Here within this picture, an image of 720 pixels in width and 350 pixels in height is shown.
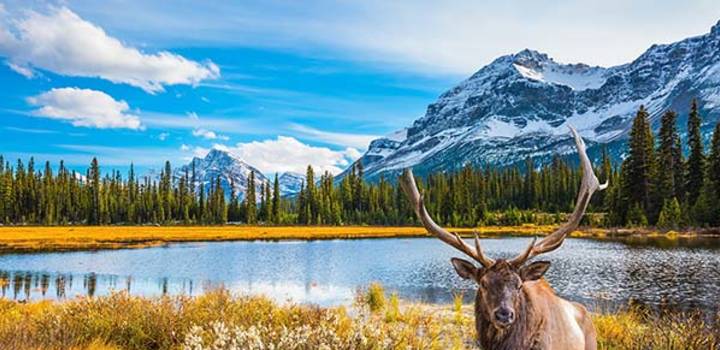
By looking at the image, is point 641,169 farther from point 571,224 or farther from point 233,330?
point 233,330

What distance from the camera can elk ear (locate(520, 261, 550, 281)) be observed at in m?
6.19

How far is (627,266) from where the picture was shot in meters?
34.0

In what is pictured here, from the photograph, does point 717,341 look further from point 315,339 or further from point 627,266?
point 627,266

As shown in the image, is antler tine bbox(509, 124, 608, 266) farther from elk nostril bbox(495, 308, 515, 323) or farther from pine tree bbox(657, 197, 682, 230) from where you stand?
pine tree bbox(657, 197, 682, 230)

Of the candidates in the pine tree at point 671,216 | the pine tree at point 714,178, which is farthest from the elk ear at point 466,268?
the pine tree at point 671,216

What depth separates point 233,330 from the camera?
7398 mm

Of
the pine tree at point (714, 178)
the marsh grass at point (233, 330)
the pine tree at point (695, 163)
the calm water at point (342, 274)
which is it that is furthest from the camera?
the pine tree at point (695, 163)

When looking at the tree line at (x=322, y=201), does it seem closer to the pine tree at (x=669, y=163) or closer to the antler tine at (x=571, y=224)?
the pine tree at (x=669, y=163)

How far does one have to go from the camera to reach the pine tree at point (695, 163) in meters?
67.8

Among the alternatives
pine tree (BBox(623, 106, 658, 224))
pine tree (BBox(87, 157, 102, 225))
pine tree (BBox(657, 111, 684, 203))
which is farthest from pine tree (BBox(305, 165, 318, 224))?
pine tree (BBox(657, 111, 684, 203))

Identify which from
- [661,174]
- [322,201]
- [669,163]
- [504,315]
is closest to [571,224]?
[504,315]

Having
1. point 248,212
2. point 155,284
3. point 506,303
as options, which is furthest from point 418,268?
point 248,212

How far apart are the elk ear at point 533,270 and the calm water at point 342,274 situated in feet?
44.0

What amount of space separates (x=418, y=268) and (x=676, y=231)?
3686cm
